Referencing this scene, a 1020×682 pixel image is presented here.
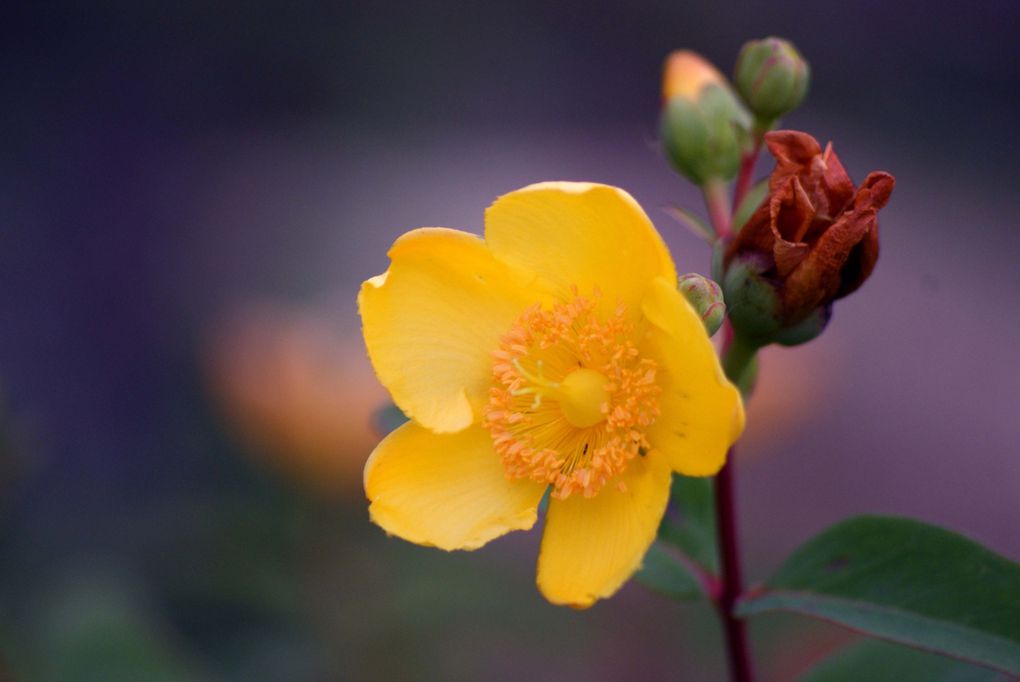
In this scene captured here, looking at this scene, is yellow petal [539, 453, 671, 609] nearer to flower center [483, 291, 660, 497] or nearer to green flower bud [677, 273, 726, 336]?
flower center [483, 291, 660, 497]

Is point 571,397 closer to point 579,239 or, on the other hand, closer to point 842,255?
point 579,239

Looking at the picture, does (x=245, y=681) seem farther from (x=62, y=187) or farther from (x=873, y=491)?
(x=62, y=187)

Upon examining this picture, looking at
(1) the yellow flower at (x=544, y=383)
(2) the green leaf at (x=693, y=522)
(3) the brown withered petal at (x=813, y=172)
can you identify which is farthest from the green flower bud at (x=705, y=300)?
(2) the green leaf at (x=693, y=522)

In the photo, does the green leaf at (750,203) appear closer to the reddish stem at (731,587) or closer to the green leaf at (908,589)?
the reddish stem at (731,587)

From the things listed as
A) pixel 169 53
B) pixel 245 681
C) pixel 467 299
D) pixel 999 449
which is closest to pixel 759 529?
pixel 999 449

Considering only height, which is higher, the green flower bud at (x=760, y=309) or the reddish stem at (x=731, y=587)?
the green flower bud at (x=760, y=309)

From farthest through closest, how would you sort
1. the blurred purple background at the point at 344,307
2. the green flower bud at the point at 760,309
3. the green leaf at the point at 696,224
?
1. the blurred purple background at the point at 344,307
2. the green leaf at the point at 696,224
3. the green flower bud at the point at 760,309

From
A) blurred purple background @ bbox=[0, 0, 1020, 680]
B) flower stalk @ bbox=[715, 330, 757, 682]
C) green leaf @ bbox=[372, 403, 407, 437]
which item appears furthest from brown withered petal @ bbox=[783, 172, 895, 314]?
blurred purple background @ bbox=[0, 0, 1020, 680]
